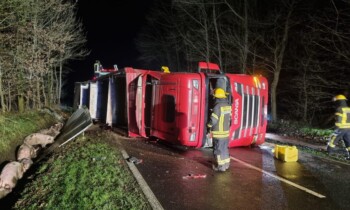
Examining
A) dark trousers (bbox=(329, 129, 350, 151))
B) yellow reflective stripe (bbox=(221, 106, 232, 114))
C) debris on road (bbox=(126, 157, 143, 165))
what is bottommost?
debris on road (bbox=(126, 157, 143, 165))

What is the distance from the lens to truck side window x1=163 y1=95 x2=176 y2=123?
8.05 meters

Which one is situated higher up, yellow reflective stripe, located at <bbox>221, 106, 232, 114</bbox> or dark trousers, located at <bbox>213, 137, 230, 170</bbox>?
yellow reflective stripe, located at <bbox>221, 106, 232, 114</bbox>

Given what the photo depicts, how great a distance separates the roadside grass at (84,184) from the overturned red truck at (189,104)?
4.92 feet

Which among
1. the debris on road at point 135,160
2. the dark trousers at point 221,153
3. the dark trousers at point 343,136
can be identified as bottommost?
the debris on road at point 135,160

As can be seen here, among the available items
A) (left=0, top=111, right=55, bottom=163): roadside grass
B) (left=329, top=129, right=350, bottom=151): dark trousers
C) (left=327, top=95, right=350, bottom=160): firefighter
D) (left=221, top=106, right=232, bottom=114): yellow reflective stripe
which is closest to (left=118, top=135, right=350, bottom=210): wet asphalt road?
(left=329, top=129, right=350, bottom=151): dark trousers

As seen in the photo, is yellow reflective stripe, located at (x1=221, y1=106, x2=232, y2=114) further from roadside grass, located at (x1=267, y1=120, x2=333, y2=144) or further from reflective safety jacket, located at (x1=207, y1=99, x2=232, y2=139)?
roadside grass, located at (x1=267, y1=120, x2=333, y2=144)

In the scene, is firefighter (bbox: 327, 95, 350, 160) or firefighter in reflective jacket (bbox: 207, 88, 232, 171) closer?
firefighter in reflective jacket (bbox: 207, 88, 232, 171)

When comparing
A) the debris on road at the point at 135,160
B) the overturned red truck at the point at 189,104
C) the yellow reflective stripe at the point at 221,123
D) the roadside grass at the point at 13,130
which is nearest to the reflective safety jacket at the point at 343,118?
the overturned red truck at the point at 189,104

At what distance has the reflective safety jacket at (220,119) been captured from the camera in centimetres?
655

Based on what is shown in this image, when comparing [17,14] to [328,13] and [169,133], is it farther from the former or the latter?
[328,13]

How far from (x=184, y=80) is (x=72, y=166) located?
2993 millimetres

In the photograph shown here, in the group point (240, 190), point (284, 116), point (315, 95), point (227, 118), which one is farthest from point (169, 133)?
point (284, 116)

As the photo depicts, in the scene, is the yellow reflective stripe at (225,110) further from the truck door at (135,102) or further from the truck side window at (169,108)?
the truck door at (135,102)

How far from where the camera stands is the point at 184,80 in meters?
7.72
